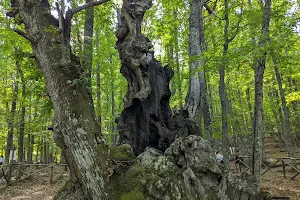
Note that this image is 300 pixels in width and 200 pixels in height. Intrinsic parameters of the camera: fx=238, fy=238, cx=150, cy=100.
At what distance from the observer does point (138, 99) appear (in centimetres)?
650

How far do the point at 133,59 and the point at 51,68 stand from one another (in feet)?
7.15

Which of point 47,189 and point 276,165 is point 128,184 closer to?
point 47,189

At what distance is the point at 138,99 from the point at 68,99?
195cm

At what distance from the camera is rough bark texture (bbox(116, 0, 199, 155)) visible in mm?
6691

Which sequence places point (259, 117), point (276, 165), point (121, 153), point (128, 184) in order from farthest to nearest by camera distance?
point (276, 165)
point (259, 117)
point (121, 153)
point (128, 184)

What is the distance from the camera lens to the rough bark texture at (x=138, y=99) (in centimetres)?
669

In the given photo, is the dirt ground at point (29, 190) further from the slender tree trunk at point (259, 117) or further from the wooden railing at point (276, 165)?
the wooden railing at point (276, 165)

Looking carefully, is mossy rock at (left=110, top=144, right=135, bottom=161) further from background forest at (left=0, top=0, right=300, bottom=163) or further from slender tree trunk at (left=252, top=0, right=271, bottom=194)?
slender tree trunk at (left=252, top=0, right=271, bottom=194)

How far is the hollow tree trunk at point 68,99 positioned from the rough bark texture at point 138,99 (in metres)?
1.50

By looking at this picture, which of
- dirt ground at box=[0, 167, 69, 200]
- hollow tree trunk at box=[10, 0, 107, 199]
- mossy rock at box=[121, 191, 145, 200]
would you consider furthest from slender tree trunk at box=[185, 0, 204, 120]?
dirt ground at box=[0, 167, 69, 200]

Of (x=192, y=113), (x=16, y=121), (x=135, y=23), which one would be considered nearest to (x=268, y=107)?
(x=192, y=113)

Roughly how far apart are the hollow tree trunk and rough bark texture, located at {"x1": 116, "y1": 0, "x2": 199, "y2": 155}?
1.50 metres

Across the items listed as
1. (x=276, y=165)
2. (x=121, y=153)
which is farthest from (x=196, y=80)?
(x=276, y=165)

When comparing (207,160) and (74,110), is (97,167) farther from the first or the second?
(207,160)
